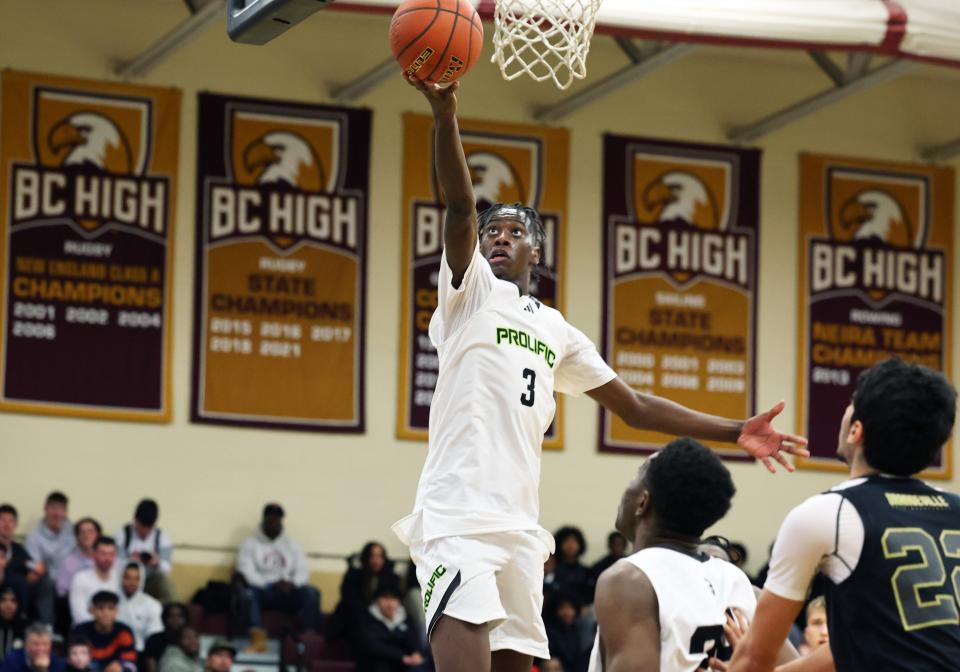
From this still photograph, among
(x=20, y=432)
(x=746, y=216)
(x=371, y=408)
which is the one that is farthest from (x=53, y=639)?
(x=746, y=216)

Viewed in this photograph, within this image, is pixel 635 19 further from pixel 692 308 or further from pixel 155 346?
pixel 155 346

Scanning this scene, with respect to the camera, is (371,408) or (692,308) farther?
(692,308)

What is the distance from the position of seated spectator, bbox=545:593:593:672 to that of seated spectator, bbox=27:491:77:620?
472cm

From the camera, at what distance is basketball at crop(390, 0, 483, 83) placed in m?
5.52

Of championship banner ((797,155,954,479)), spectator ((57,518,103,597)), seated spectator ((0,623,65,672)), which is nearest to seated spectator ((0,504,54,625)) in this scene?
spectator ((57,518,103,597))

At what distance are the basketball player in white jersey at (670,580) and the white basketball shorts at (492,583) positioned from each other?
402 millimetres

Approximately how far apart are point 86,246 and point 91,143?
1.07 m

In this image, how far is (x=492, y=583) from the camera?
5.56 meters

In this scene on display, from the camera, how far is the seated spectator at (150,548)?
1557 cm

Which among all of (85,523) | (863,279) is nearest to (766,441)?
(85,523)

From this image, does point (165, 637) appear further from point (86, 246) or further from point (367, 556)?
point (86, 246)

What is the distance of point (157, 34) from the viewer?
55.6 feet

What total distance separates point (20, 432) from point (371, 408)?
3.65 m

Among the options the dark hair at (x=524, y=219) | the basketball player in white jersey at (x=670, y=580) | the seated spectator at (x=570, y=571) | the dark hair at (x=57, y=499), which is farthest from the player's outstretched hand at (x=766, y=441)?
the dark hair at (x=57, y=499)
